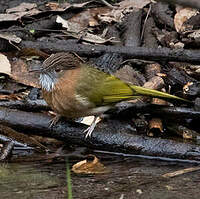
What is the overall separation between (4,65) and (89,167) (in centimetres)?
239

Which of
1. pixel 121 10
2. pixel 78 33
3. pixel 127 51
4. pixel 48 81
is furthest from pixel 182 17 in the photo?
pixel 48 81

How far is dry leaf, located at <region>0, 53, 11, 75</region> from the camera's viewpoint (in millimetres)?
5909

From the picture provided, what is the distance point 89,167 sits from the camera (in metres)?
4.18

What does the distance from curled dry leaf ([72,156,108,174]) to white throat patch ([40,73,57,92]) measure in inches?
31.2

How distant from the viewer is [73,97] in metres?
4.35

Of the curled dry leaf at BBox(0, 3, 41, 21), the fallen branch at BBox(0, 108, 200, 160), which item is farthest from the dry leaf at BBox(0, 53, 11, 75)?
the fallen branch at BBox(0, 108, 200, 160)

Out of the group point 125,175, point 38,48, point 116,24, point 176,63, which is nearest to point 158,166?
point 125,175

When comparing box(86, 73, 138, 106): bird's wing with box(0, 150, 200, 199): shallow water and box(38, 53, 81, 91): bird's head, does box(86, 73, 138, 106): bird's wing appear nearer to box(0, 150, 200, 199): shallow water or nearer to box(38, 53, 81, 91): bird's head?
box(38, 53, 81, 91): bird's head

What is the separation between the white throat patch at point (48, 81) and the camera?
4.41m

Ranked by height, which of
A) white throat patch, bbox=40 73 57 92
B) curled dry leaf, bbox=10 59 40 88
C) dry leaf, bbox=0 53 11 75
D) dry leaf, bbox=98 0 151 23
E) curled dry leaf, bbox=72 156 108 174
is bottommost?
curled dry leaf, bbox=72 156 108 174

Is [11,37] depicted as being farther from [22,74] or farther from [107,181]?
[107,181]

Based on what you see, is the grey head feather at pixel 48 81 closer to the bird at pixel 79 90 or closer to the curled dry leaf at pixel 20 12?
the bird at pixel 79 90

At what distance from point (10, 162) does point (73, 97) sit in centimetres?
87

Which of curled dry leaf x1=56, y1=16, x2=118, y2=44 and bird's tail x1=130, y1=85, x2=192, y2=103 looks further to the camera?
curled dry leaf x1=56, y1=16, x2=118, y2=44
